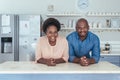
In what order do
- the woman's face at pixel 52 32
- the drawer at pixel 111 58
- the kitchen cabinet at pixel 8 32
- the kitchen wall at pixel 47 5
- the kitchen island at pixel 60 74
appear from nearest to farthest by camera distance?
the kitchen island at pixel 60 74 → the woman's face at pixel 52 32 → the kitchen cabinet at pixel 8 32 → the drawer at pixel 111 58 → the kitchen wall at pixel 47 5

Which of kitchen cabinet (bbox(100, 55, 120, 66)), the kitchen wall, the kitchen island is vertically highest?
the kitchen wall

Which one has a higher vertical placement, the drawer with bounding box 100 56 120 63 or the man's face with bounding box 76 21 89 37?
the man's face with bounding box 76 21 89 37

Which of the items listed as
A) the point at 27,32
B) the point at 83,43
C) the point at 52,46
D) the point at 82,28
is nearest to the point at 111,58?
the point at 27,32

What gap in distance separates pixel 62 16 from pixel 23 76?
10.4 feet

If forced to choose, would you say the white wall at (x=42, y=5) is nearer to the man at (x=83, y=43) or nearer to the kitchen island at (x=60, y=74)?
the man at (x=83, y=43)

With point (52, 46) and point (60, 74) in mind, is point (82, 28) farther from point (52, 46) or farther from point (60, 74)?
point (60, 74)

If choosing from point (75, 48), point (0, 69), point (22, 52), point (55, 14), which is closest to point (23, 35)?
point (22, 52)

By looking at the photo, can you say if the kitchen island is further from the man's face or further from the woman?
the man's face

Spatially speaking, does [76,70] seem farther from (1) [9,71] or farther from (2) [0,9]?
(2) [0,9]

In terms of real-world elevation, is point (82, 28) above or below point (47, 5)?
below

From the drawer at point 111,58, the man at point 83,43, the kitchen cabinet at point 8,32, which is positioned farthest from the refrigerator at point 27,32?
the man at point 83,43

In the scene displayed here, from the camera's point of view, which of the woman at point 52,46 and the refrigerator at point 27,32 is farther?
the refrigerator at point 27,32

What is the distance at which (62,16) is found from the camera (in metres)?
4.88

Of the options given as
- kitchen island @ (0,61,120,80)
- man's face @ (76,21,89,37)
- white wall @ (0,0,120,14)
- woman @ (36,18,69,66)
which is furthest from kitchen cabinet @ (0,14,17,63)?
kitchen island @ (0,61,120,80)
